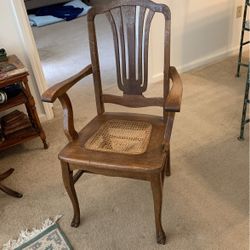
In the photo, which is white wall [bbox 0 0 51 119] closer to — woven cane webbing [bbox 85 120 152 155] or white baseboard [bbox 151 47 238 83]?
woven cane webbing [bbox 85 120 152 155]

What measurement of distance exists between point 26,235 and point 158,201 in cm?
71

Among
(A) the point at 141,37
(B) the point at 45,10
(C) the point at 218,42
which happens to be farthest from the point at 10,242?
(B) the point at 45,10

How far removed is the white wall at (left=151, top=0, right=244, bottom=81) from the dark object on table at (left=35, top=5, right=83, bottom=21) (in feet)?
8.16

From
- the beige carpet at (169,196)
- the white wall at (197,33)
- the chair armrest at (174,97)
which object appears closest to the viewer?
the chair armrest at (174,97)

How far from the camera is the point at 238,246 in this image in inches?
51.7

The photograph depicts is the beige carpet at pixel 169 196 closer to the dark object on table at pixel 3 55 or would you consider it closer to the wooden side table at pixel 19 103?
the wooden side table at pixel 19 103

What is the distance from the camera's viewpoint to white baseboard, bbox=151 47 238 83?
2.70 meters

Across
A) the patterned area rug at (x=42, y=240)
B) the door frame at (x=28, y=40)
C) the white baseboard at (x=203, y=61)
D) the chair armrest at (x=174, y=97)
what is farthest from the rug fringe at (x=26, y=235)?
the white baseboard at (x=203, y=61)

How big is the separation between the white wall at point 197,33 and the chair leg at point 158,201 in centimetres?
161

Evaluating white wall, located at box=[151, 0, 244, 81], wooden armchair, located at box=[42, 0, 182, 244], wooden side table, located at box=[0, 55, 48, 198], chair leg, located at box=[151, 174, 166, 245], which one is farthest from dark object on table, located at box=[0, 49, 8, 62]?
chair leg, located at box=[151, 174, 166, 245]

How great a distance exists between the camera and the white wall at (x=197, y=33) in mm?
2508

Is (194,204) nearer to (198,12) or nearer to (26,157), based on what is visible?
(26,157)

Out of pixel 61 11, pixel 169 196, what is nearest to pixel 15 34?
pixel 169 196

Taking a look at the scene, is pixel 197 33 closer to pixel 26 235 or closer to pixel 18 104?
pixel 18 104
